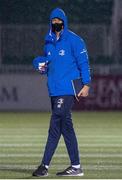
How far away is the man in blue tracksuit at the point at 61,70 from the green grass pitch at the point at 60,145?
487 millimetres

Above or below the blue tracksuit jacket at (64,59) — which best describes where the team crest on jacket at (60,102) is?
below

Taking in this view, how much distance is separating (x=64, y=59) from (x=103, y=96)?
14.7m

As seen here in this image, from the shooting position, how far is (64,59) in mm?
9234

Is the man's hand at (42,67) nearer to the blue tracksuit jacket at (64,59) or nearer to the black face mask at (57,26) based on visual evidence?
the blue tracksuit jacket at (64,59)

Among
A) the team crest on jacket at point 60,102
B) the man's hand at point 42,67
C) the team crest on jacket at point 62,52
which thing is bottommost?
the team crest on jacket at point 60,102

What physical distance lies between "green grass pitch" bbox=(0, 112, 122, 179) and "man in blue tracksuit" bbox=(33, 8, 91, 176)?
487 mm

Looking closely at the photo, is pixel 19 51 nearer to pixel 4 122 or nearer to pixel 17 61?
pixel 17 61

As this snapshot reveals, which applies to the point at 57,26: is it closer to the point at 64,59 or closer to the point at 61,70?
the point at 64,59

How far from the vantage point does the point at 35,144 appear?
13.7m

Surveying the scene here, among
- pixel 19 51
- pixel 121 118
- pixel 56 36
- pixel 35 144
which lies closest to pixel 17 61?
pixel 19 51

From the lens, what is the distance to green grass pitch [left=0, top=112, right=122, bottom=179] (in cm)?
987

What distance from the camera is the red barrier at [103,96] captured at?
2367 cm

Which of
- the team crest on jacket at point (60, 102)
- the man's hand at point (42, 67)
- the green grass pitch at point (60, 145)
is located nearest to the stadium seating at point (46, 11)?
the green grass pitch at point (60, 145)

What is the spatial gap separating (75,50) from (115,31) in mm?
18482
